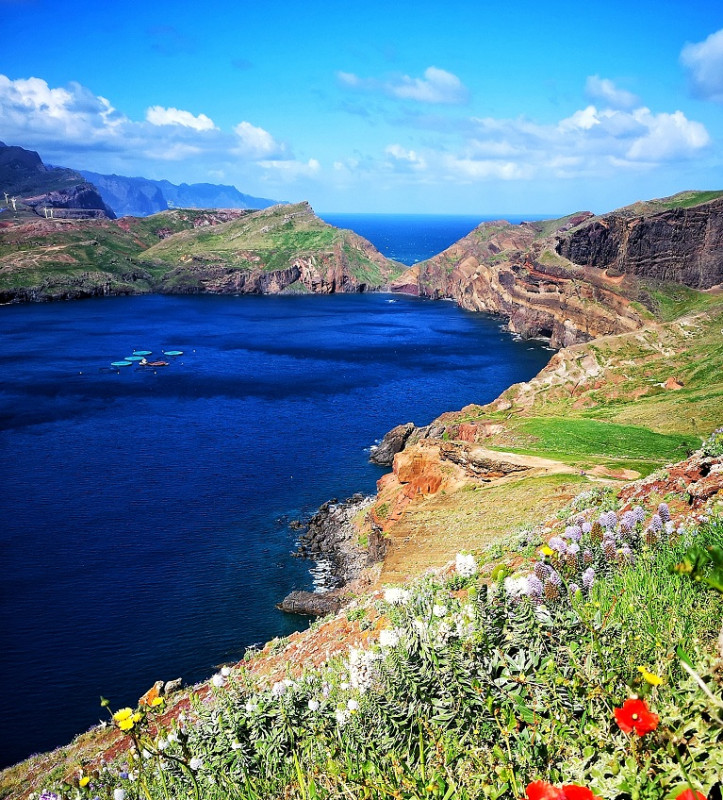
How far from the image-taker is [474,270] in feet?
487

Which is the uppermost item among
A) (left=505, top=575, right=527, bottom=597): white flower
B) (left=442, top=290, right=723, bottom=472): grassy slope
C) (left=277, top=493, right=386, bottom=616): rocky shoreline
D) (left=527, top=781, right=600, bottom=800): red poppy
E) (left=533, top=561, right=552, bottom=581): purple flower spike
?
(left=527, top=781, right=600, bottom=800): red poppy

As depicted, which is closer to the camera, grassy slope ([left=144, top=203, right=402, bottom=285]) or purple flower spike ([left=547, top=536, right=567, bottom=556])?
purple flower spike ([left=547, top=536, right=567, bottom=556])

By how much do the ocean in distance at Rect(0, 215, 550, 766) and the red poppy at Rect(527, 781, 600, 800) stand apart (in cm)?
2635

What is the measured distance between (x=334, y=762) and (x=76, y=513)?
41.5m

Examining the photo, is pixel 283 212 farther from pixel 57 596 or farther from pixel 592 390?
pixel 57 596

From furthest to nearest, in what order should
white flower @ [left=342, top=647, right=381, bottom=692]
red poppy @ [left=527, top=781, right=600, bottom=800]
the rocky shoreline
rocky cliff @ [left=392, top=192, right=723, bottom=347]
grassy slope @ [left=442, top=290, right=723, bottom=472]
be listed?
rocky cliff @ [left=392, top=192, right=723, bottom=347]
grassy slope @ [left=442, top=290, right=723, bottom=472]
the rocky shoreline
white flower @ [left=342, top=647, right=381, bottom=692]
red poppy @ [left=527, top=781, right=600, bottom=800]

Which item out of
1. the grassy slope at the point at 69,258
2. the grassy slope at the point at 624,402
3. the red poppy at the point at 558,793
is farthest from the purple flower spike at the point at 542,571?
the grassy slope at the point at 69,258

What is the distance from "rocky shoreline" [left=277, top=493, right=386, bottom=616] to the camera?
3222 centimetres

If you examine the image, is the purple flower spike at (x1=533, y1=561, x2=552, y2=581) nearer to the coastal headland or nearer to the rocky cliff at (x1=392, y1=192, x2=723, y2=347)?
the coastal headland

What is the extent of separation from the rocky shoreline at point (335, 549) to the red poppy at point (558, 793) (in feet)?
93.8

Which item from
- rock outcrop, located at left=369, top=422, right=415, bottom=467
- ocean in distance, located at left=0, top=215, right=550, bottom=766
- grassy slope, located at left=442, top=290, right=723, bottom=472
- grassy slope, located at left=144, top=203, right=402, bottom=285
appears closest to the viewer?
ocean in distance, located at left=0, top=215, right=550, bottom=766

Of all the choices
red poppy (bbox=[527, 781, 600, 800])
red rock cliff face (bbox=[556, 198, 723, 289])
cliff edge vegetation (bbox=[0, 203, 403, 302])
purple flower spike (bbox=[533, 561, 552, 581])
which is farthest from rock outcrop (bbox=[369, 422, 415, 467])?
cliff edge vegetation (bbox=[0, 203, 403, 302])

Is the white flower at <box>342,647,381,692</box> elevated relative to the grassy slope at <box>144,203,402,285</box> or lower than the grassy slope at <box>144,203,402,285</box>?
lower

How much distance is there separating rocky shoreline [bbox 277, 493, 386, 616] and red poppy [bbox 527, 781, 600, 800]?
28586 mm
